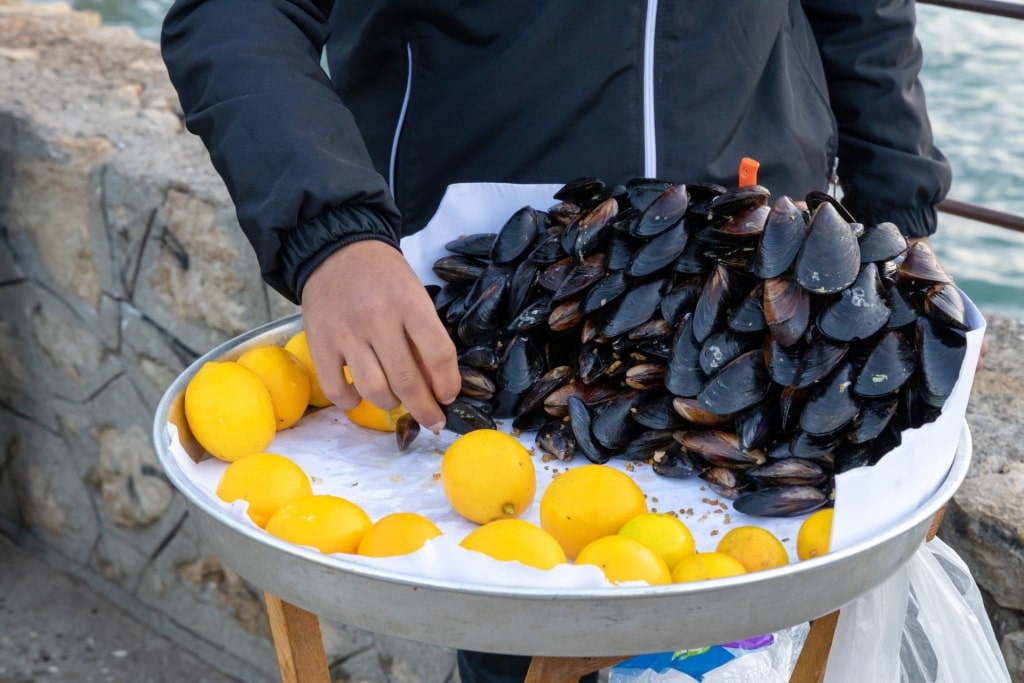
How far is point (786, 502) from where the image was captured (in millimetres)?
884

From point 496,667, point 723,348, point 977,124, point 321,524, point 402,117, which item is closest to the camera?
point 321,524

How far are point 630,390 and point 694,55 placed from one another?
0.42m

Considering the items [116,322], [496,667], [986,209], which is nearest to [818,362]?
[496,667]

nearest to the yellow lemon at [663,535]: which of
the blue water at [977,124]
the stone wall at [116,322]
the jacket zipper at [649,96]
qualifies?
the jacket zipper at [649,96]

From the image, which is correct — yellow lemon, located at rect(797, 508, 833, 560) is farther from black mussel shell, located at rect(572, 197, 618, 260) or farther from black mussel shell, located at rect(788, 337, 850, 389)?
black mussel shell, located at rect(572, 197, 618, 260)

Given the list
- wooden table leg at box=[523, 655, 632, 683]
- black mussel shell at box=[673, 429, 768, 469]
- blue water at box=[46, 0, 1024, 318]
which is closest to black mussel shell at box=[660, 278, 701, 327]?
black mussel shell at box=[673, 429, 768, 469]

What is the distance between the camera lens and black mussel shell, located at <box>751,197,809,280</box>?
916 millimetres

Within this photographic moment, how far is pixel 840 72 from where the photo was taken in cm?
145

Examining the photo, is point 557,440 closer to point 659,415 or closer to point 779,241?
point 659,415

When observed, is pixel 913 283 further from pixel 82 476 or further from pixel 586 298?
pixel 82 476

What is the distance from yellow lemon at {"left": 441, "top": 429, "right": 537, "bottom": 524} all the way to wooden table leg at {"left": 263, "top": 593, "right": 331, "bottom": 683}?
21 cm

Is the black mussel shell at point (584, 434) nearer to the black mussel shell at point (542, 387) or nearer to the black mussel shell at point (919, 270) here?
the black mussel shell at point (542, 387)

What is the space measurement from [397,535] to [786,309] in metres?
0.38

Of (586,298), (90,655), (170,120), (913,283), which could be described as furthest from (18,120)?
(913,283)
